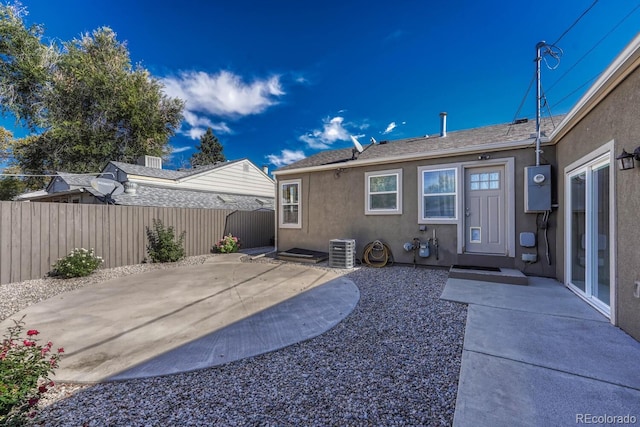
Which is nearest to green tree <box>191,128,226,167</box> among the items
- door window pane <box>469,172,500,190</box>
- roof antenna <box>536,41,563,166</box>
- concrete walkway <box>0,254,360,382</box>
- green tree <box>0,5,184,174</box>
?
green tree <box>0,5,184,174</box>

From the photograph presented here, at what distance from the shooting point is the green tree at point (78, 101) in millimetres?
14367

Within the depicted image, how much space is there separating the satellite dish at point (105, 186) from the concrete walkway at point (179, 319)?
464 cm

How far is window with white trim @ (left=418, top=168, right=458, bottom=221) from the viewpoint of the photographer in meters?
6.41

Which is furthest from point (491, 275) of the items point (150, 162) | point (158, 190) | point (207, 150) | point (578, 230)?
point (207, 150)

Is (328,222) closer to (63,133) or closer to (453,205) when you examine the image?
(453,205)

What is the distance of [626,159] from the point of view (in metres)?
2.85

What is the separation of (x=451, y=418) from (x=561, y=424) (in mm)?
658

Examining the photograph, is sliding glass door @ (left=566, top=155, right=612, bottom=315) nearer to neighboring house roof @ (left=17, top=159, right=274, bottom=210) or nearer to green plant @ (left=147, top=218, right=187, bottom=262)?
green plant @ (left=147, top=218, right=187, bottom=262)

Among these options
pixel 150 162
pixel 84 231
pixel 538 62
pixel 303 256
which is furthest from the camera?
pixel 150 162

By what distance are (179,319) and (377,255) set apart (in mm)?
5119

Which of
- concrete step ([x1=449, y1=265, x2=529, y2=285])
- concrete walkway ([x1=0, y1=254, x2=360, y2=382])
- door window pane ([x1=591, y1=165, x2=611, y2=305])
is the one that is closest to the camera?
concrete walkway ([x1=0, y1=254, x2=360, y2=382])

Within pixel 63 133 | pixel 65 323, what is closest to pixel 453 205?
pixel 65 323

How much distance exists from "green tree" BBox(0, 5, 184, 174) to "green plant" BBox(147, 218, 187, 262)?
41.4ft

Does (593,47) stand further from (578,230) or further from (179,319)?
(179,319)
